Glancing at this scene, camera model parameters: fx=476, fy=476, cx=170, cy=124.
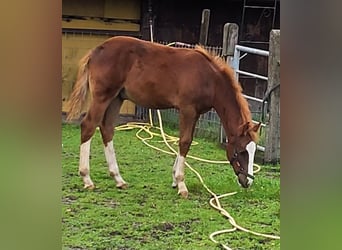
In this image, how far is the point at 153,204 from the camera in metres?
1.61

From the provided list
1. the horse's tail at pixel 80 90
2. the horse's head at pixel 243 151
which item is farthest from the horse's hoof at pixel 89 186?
the horse's head at pixel 243 151

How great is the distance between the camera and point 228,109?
169cm

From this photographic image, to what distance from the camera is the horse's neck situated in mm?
1688

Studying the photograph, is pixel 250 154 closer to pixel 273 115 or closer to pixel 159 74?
pixel 273 115

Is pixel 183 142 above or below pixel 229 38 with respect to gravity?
below

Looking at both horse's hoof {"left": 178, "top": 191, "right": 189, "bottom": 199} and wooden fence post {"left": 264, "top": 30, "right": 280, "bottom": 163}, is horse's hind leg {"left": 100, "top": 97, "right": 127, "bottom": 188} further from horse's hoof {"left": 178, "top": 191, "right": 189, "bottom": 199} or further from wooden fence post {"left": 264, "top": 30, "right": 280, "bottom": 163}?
wooden fence post {"left": 264, "top": 30, "right": 280, "bottom": 163}

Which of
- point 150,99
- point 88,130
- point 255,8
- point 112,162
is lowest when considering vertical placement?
point 112,162

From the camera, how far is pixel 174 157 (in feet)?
5.58

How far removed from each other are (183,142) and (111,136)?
254mm

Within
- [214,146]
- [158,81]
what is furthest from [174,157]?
[158,81]

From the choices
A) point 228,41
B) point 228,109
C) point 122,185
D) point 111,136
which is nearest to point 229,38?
point 228,41

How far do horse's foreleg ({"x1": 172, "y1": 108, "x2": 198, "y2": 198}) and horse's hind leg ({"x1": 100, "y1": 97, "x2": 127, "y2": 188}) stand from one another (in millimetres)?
193

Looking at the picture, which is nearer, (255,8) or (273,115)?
(273,115)

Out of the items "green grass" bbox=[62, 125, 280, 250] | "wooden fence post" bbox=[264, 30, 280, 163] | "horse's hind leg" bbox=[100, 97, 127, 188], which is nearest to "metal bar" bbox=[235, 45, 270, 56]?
"wooden fence post" bbox=[264, 30, 280, 163]
